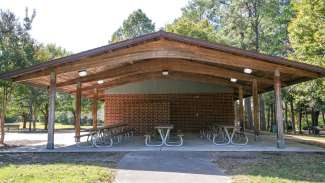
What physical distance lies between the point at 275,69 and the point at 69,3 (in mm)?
6113

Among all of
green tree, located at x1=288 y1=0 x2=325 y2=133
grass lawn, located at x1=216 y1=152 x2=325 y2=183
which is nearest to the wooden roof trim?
grass lawn, located at x1=216 y1=152 x2=325 y2=183

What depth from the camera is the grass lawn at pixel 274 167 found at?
19.1 feet

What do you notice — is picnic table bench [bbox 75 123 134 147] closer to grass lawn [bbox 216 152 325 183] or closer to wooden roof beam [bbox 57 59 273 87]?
wooden roof beam [bbox 57 59 273 87]

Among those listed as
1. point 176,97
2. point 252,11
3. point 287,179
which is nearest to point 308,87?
point 176,97

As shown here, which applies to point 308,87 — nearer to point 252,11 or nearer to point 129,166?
point 252,11

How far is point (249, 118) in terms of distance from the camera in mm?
26859

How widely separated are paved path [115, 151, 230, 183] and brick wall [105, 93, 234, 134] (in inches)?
346

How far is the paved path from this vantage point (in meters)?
5.84

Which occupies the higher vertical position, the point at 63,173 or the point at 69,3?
the point at 69,3

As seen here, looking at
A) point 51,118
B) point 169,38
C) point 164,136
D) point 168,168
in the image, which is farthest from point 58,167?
point 164,136

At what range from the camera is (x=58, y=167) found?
22.5 ft

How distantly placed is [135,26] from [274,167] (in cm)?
2964

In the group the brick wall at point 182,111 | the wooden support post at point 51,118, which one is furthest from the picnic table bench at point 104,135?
the brick wall at point 182,111

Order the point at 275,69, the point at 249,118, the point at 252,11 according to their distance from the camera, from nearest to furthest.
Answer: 1. the point at 275,69
2. the point at 252,11
3. the point at 249,118
